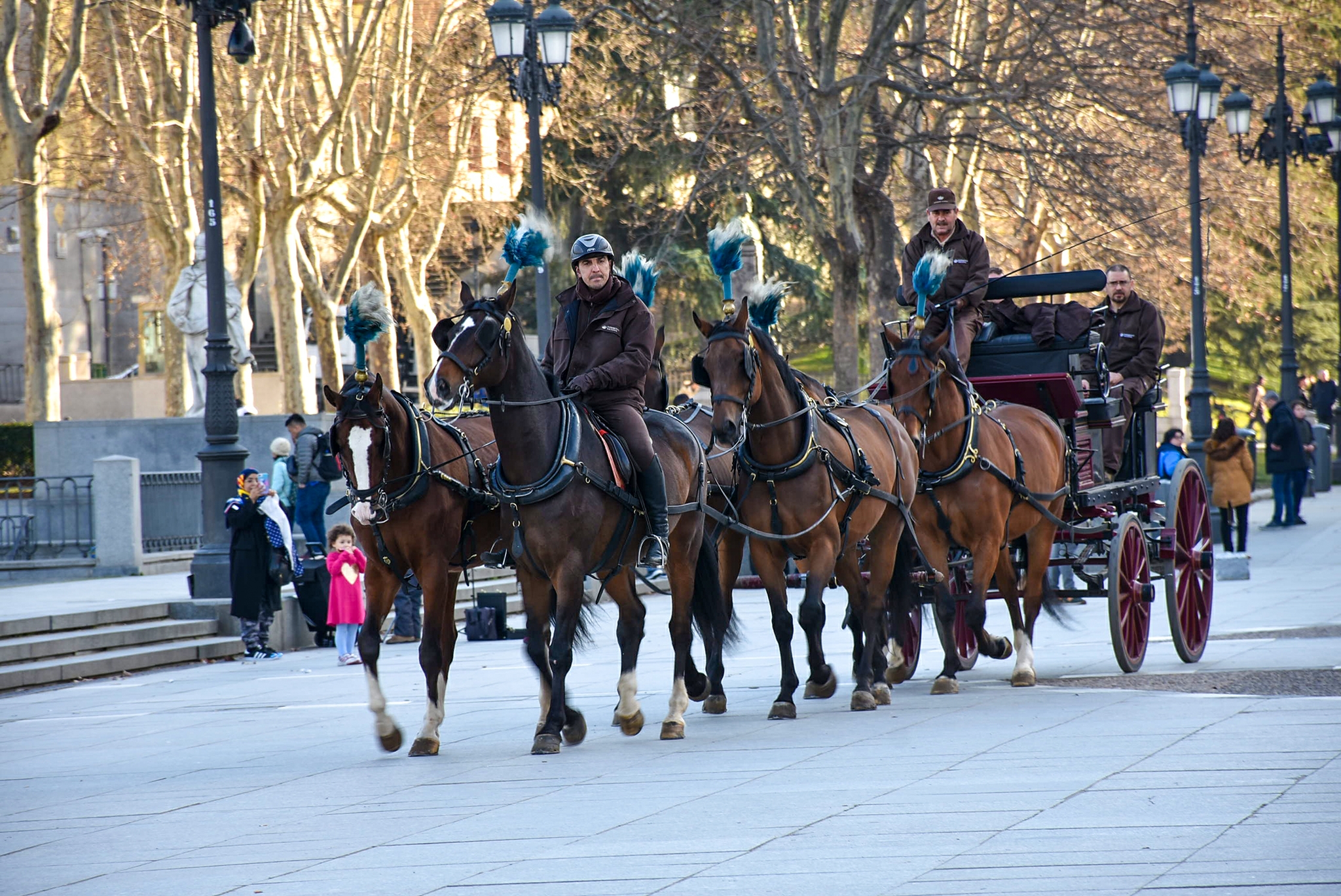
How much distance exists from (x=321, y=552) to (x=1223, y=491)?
12004mm

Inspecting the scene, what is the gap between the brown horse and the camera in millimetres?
11297

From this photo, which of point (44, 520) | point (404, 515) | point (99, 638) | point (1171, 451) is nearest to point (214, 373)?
point (99, 638)

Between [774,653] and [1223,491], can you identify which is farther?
[1223,491]

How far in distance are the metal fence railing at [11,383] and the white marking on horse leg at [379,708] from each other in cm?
4001

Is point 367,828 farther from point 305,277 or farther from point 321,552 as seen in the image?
point 305,277

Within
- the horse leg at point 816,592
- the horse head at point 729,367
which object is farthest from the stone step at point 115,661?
the horse head at point 729,367

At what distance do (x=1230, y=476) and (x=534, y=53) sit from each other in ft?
35.5

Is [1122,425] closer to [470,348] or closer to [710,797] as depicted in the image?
[470,348]

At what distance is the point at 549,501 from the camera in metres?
9.28

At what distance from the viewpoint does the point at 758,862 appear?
6.26 meters

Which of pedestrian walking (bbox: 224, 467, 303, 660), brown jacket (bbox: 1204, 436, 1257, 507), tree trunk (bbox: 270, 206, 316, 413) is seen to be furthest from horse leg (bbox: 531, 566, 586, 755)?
tree trunk (bbox: 270, 206, 316, 413)

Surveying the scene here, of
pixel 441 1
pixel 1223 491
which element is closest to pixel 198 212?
pixel 441 1

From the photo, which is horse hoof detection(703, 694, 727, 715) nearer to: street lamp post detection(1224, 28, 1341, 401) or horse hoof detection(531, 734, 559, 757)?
horse hoof detection(531, 734, 559, 757)

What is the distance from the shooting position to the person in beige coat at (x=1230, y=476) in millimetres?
22734
